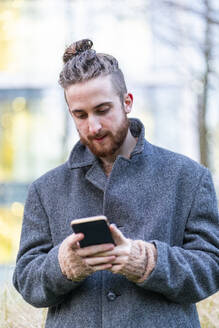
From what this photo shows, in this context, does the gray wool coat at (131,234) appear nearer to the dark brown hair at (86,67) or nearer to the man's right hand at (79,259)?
the man's right hand at (79,259)

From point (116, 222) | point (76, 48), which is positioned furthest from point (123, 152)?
point (76, 48)

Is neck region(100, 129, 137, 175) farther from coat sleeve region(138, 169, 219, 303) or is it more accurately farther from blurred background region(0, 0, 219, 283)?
blurred background region(0, 0, 219, 283)

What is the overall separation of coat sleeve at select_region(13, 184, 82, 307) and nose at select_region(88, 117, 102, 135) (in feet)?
1.41

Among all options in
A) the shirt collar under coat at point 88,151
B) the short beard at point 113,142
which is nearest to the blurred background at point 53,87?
the shirt collar under coat at point 88,151

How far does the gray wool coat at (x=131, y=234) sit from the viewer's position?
2422mm

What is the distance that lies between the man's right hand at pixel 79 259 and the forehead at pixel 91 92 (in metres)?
0.53

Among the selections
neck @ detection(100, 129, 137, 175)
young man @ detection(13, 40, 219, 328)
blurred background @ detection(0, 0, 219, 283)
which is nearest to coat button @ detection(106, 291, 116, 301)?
young man @ detection(13, 40, 219, 328)

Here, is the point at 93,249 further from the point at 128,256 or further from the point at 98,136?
the point at 98,136

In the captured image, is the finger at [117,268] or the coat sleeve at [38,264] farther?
the coat sleeve at [38,264]

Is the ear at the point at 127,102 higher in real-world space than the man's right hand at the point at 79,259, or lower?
higher

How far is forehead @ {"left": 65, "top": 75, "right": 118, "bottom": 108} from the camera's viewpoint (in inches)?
98.0

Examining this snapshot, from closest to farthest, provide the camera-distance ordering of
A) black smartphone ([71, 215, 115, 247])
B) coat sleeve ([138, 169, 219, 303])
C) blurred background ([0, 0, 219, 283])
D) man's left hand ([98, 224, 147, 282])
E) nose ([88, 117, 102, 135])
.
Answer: black smartphone ([71, 215, 115, 247])
man's left hand ([98, 224, 147, 282])
coat sleeve ([138, 169, 219, 303])
nose ([88, 117, 102, 135])
blurred background ([0, 0, 219, 283])

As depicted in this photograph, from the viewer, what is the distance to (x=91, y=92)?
8.19ft

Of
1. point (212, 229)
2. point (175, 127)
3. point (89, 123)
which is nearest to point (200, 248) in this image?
point (212, 229)
